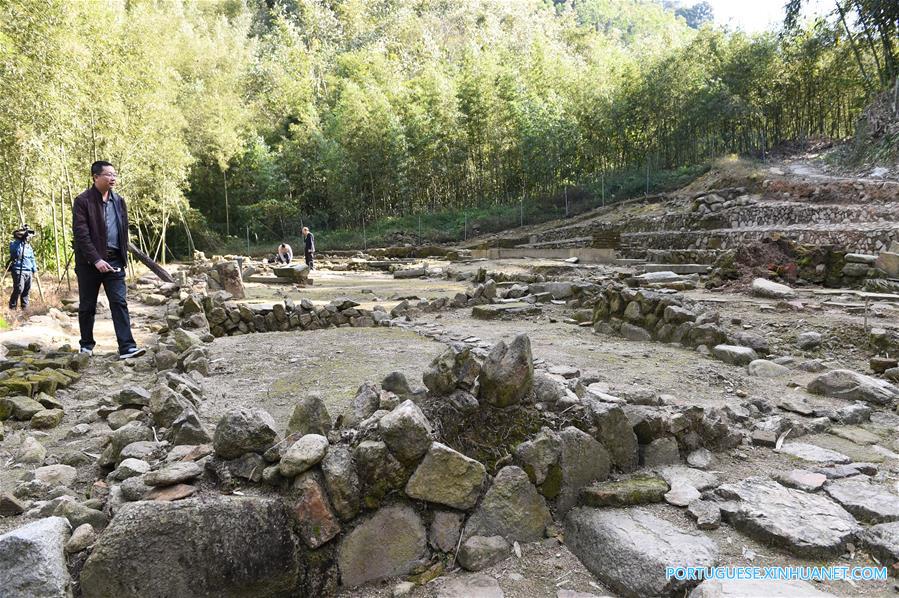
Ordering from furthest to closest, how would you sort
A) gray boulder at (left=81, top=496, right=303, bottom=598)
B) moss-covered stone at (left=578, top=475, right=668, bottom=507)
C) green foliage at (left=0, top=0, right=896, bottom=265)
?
green foliage at (left=0, top=0, right=896, bottom=265), moss-covered stone at (left=578, top=475, right=668, bottom=507), gray boulder at (left=81, top=496, right=303, bottom=598)

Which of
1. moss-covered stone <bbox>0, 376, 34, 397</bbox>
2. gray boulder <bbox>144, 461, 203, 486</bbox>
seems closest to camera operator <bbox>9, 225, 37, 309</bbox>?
moss-covered stone <bbox>0, 376, 34, 397</bbox>

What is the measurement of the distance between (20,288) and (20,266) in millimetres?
363

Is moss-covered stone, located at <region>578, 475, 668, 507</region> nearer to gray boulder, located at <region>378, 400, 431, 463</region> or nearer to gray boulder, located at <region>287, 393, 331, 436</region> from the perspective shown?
gray boulder, located at <region>378, 400, 431, 463</region>

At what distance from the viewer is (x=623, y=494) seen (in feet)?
7.11

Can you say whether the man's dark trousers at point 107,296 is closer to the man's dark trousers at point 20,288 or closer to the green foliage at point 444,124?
the man's dark trousers at point 20,288

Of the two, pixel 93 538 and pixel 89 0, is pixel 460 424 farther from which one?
pixel 89 0

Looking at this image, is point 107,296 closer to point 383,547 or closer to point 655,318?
point 383,547

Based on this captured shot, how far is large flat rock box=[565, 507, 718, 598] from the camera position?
1.74m

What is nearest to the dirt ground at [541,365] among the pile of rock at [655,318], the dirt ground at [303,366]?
the dirt ground at [303,366]

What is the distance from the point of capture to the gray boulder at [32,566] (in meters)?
1.53

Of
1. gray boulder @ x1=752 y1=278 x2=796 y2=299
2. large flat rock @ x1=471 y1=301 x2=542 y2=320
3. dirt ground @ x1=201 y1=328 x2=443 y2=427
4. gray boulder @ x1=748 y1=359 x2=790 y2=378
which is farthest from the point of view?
gray boulder @ x1=752 y1=278 x2=796 y2=299

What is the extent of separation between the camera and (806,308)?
6.55m

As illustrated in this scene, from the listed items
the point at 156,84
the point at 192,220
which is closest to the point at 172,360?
Answer: the point at 156,84

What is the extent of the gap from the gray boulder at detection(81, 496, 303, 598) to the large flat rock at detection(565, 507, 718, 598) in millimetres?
1051
